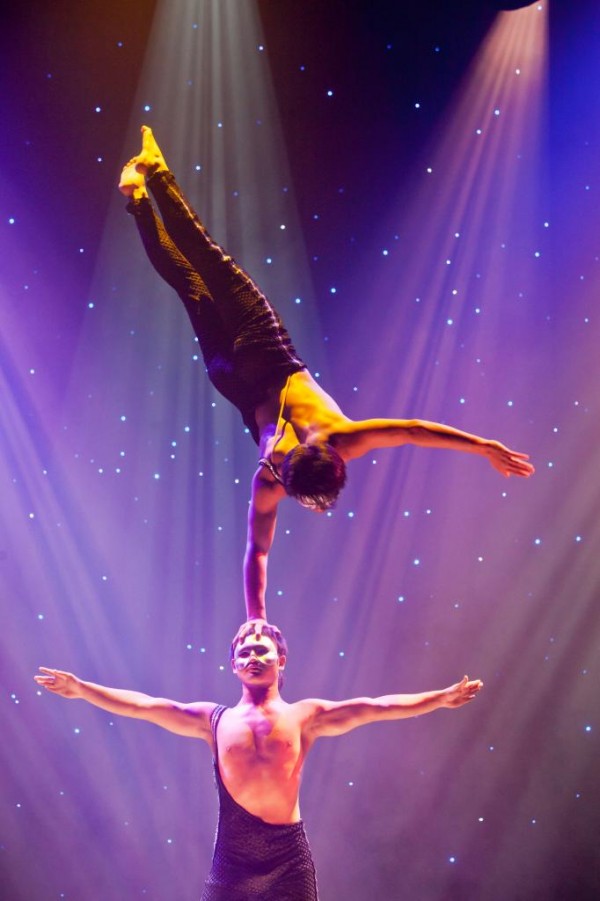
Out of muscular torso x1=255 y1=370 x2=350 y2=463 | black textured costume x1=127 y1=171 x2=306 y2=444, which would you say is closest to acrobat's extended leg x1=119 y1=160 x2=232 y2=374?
black textured costume x1=127 y1=171 x2=306 y2=444

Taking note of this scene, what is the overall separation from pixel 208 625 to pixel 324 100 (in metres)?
3.22

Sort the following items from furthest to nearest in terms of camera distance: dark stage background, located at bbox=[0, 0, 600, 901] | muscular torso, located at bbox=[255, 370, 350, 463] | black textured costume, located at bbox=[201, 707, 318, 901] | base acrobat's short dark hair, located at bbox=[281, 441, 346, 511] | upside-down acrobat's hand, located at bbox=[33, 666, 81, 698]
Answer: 1. dark stage background, located at bbox=[0, 0, 600, 901]
2. upside-down acrobat's hand, located at bbox=[33, 666, 81, 698]
3. black textured costume, located at bbox=[201, 707, 318, 901]
4. muscular torso, located at bbox=[255, 370, 350, 463]
5. base acrobat's short dark hair, located at bbox=[281, 441, 346, 511]

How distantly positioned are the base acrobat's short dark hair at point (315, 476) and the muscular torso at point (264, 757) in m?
1.12

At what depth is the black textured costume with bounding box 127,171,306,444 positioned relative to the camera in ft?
11.7

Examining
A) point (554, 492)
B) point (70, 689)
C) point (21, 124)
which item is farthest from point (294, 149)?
point (70, 689)

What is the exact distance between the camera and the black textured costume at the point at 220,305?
11.7 feet

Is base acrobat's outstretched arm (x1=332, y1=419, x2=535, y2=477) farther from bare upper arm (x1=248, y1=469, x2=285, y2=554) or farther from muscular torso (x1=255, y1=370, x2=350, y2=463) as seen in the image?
bare upper arm (x1=248, y1=469, x2=285, y2=554)

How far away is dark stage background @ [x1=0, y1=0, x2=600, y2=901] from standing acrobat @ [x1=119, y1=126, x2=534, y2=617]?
172 cm

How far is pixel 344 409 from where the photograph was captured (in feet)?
17.9

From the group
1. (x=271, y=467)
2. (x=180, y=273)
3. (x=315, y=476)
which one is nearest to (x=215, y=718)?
(x=271, y=467)

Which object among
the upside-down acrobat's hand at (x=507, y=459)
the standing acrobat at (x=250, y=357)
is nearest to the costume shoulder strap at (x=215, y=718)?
the standing acrobat at (x=250, y=357)

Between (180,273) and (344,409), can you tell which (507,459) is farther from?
(344,409)

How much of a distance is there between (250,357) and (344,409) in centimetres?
194

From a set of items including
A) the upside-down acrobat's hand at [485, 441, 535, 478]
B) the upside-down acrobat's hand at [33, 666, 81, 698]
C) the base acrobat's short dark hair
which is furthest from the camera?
the upside-down acrobat's hand at [33, 666, 81, 698]
